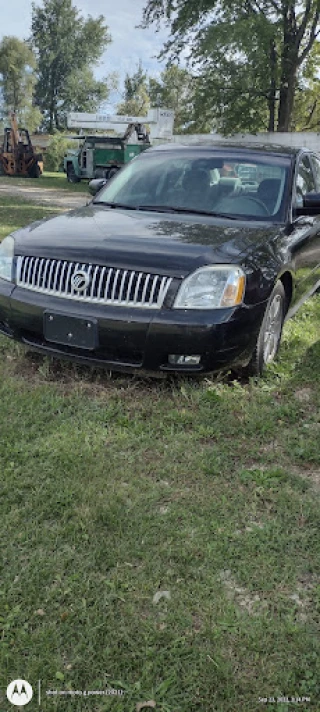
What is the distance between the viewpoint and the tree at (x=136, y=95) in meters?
58.0

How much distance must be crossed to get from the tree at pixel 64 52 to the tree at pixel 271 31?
151ft

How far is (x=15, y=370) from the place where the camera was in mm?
3941

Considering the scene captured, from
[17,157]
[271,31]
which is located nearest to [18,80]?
[17,157]

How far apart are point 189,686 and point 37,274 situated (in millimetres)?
2527

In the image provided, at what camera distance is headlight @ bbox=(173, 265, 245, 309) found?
326 cm

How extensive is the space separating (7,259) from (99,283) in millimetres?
803

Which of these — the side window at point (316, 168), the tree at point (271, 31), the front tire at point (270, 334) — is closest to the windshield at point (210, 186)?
the front tire at point (270, 334)

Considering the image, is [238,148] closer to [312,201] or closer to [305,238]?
[312,201]

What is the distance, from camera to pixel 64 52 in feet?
207

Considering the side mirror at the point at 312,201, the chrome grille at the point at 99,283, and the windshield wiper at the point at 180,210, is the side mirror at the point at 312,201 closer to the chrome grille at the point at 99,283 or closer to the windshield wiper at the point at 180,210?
the windshield wiper at the point at 180,210

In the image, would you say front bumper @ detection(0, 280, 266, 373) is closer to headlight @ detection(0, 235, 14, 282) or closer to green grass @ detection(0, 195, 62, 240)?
headlight @ detection(0, 235, 14, 282)

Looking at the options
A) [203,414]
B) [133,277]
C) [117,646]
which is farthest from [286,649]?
[133,277]

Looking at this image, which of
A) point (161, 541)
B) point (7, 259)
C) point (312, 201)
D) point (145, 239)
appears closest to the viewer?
point (161, 541)

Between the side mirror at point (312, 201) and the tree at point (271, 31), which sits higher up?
the tree at point (271, 31)
